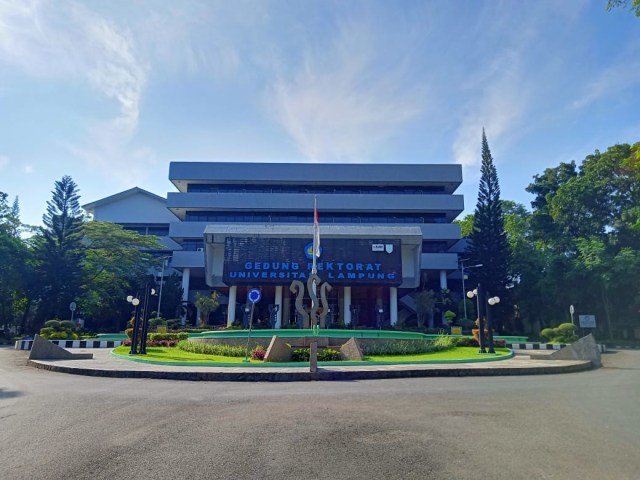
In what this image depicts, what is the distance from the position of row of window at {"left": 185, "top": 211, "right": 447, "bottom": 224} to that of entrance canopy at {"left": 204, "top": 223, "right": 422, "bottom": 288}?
13.3 meters

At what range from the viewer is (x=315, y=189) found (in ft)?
165

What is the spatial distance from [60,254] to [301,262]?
72.2 feet

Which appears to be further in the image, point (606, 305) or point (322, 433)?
point (606, 305)

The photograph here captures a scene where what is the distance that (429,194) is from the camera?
48750 millimetres

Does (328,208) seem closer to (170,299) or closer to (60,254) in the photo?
(170,299)

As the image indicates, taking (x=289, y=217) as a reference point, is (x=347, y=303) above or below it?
below

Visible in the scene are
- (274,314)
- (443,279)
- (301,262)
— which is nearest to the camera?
(301,262)

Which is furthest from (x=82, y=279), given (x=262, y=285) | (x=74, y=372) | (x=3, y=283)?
(x=74, y=372)

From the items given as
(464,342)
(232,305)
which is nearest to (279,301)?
(232,305)

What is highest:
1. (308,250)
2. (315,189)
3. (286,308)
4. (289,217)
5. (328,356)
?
(315,189)

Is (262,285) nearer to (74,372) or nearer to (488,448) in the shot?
(74,372)

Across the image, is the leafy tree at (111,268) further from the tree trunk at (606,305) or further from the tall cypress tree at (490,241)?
the tree trunk at (606,305)

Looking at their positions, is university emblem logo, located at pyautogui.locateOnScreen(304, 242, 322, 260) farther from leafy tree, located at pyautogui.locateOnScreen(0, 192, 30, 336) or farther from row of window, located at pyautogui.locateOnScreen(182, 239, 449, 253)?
leafy tree, located at pyautogui.locateOnScreen(0, 192, 30, 336)

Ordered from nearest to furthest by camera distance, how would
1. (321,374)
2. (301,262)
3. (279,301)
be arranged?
1. (321,374)
2. (301,262)
3. (279,301)
